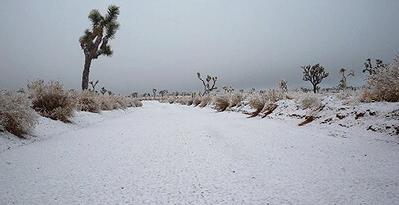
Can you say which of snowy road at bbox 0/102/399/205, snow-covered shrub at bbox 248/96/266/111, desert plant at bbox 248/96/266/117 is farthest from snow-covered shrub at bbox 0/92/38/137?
snow-covered shrub at bbox 248/96/266/111

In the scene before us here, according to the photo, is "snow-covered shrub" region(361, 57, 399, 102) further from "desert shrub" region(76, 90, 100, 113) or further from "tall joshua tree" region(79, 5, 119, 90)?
"tall joshua tree" region(79, 5, 119, 90)

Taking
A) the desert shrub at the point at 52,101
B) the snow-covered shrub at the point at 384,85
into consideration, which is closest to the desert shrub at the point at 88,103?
the desert shrub at the point at 52,101

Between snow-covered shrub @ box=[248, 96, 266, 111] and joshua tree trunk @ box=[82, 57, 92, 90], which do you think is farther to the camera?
joshua tree trunk @ box=[82, 57, 92, 90]

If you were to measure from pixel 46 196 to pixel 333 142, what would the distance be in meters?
4.03

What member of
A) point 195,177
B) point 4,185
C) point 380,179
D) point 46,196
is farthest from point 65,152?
point 380,179

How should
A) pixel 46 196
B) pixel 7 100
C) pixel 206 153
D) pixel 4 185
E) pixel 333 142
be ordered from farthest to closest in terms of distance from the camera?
1. pixel 7 100
2. pixel 333 142
3. pixel 206 153
4. pixel 4 185
5. pixel 46 196

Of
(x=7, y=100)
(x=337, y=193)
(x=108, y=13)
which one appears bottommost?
(x=337, y=193)

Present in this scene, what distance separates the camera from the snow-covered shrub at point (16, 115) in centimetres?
498

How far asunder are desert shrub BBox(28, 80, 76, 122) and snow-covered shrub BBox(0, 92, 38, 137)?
2.26 meters

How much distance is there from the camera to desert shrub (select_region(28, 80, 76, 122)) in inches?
311

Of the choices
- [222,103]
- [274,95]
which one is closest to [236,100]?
[222,103]

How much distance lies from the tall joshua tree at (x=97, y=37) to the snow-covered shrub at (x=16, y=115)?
1415 centimetres

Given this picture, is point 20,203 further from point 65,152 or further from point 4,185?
point 65,152

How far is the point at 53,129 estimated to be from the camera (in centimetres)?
661
